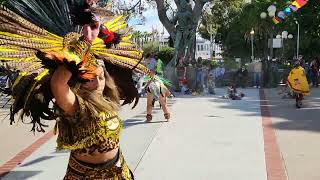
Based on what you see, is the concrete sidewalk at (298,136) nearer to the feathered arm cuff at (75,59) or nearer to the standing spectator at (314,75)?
the feathered arm cuff at (75,59)

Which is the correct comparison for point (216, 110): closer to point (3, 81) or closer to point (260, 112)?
point (260, 112)

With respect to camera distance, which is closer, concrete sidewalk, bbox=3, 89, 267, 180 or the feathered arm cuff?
the feathered arm cuff

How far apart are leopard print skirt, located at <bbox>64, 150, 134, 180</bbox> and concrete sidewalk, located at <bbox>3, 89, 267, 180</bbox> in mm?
2995

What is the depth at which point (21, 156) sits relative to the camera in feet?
24.9

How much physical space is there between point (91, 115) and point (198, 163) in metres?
4.07

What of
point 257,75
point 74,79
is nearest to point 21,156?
point 74,79

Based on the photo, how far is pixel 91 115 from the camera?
2939 millimetres

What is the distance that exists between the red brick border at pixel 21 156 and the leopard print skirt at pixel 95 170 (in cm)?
363

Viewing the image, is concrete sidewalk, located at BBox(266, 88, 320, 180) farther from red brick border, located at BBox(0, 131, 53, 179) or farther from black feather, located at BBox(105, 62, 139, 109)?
red brick border, located at BBox(0, 131, 53, 179)

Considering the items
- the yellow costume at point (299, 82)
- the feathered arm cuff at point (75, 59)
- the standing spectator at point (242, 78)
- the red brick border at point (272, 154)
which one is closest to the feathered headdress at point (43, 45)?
the feathered arm cuff at point (75, 59)

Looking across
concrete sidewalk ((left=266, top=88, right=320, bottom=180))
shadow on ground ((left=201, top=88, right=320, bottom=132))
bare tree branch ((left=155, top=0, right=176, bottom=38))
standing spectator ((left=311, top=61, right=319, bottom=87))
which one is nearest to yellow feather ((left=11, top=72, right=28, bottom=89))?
concrete sidewalk ((left=266, top=88, right=320, bottom=180))

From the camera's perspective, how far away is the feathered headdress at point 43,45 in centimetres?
265

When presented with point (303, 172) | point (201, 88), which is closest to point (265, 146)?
point (303, 172)

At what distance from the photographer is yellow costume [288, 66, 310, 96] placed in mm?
13297
